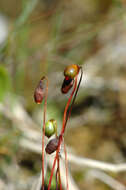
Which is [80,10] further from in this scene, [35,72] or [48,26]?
[35,72]

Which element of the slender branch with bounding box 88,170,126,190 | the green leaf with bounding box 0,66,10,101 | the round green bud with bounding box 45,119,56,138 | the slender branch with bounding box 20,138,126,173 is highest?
the green leaf with bounding box 0,66,10,101

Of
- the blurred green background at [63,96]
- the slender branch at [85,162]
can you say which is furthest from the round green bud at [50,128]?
the blurred green background at [63,96]

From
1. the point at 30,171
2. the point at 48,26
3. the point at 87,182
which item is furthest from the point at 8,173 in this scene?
the point at 48,26

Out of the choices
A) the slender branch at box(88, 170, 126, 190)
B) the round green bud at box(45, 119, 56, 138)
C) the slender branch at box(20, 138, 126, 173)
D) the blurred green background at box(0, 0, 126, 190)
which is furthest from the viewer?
the blurred green background at box(0, 0, 126, 190)

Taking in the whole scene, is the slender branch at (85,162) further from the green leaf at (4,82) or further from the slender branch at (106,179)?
the green leaf at (4,82)

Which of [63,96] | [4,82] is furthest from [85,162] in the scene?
[63,96]

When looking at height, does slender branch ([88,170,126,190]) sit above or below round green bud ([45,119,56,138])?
below

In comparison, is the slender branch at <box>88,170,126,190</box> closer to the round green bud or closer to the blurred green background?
the blurred green background

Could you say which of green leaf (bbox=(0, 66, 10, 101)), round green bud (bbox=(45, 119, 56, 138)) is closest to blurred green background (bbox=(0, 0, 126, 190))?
green leaf (bbox=(0, 66, 10, 101))

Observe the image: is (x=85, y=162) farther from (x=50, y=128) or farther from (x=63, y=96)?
(x=63, y=96)
